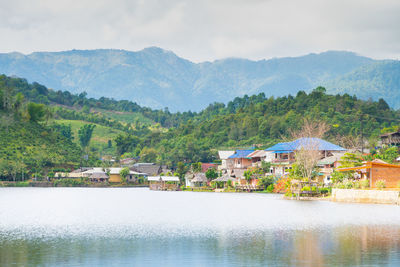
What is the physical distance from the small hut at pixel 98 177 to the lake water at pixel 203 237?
56.5m

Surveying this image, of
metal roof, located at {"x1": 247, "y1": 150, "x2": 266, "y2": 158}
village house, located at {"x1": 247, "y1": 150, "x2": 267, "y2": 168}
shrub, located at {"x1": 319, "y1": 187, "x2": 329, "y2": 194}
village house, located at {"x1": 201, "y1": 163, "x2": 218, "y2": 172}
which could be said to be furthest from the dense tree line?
shrub, located at {"x1": 319, "y1": 187, "x2": 329, "y2": 194}

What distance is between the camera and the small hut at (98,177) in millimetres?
100450

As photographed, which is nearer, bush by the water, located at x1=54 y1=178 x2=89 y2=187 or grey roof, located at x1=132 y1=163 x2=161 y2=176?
bush by the water, located at x1=54 y1=178 x2=89 y2=187

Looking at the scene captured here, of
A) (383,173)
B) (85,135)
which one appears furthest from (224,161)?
(85,135)

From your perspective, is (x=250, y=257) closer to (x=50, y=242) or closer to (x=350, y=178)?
(x=50, y=242)

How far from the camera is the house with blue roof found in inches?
2827

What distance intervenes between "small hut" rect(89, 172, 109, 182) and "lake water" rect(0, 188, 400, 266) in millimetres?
56464

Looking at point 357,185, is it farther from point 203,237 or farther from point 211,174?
point 211,174

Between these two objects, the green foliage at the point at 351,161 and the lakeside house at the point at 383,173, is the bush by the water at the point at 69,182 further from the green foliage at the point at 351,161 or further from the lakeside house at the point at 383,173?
the lakeside house at the point at 383,173

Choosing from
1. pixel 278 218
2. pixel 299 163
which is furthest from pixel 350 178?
pixel 278 218

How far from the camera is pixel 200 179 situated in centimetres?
8800

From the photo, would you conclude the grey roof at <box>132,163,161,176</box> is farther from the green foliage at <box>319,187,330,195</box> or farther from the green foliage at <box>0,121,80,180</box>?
the green foliage at <box>319,187,330,195</box>

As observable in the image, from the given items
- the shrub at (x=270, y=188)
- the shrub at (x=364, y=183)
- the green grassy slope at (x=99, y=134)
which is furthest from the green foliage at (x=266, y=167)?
the green grassy slope at (x=99, y=134)

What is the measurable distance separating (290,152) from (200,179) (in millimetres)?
17636
